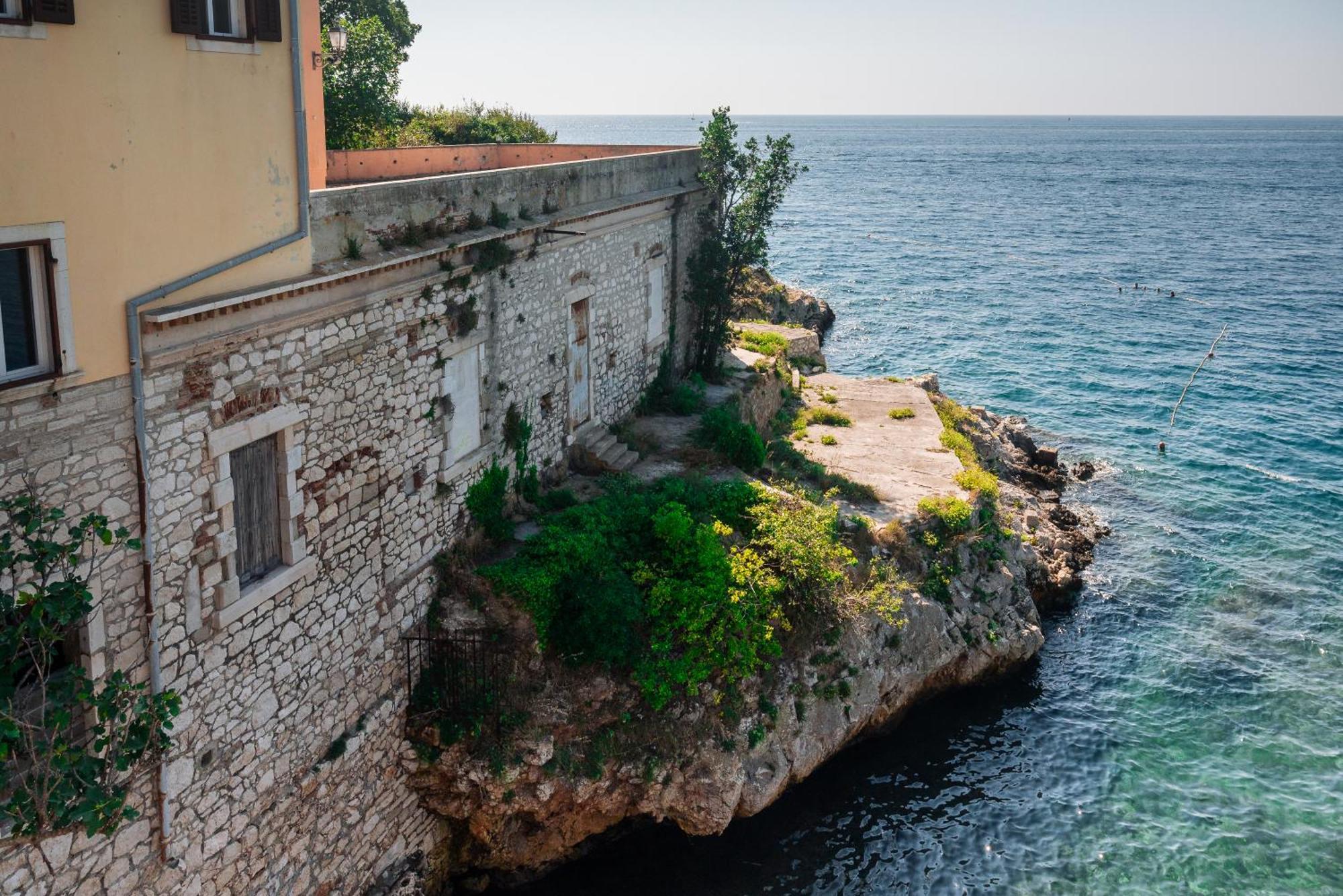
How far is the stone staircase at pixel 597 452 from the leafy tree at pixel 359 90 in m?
12.8

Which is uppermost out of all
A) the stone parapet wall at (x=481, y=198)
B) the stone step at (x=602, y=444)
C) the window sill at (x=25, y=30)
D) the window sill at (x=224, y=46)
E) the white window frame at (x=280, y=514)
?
the window sill at (x=224, y=46)

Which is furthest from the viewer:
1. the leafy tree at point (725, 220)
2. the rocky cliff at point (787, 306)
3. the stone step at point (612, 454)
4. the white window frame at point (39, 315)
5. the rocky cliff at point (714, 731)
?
the rocky cliff at point (787, 306)

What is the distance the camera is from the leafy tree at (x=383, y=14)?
3703 centimetres

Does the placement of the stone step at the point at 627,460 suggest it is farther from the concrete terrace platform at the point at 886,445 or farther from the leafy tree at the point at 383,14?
the leafy tree at the point at 383,14

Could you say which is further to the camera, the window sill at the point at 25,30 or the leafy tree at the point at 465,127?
the leafy tree at the point at 465,127

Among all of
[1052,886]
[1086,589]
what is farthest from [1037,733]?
[1086,589]

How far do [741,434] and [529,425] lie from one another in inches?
211

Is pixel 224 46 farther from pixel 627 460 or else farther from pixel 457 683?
pixel 627 460

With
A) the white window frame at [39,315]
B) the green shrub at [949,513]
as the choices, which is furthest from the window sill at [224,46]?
the green shrub at [949,513]

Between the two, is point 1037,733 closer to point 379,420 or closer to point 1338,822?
point 1338,822

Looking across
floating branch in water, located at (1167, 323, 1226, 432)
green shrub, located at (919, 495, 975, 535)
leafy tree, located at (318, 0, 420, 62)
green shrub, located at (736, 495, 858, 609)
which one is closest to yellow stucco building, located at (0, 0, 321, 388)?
green shrub, located at (736, 495, 858, 609)

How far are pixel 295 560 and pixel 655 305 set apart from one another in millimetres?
12956

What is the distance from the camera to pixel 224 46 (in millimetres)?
Result: 10320

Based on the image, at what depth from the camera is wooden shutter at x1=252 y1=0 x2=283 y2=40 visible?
10.7 metres
